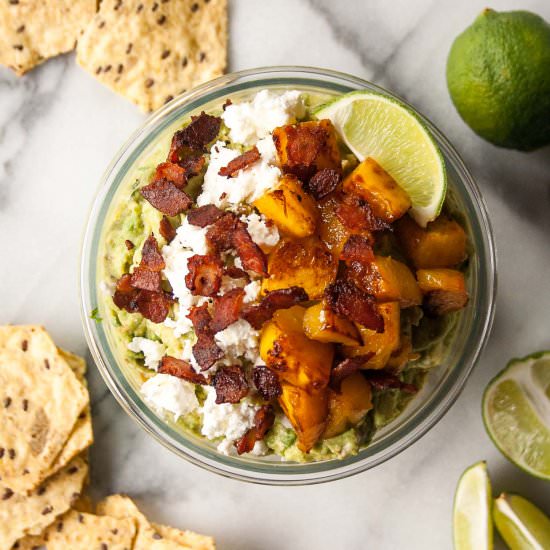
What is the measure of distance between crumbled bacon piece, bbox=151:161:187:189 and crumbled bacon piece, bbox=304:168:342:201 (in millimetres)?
255

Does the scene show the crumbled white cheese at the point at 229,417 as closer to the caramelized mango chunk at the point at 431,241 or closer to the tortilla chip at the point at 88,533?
the caramelized mango chunk at the point at 431,241

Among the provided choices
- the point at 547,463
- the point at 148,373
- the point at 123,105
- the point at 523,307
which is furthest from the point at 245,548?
the point at 123,105

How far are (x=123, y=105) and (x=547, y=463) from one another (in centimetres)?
149

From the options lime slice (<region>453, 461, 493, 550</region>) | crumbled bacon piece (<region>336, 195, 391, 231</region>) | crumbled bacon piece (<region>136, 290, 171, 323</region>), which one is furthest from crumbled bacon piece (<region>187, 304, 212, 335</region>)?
lime slice (<region>453, 461, 493, 550</region>)

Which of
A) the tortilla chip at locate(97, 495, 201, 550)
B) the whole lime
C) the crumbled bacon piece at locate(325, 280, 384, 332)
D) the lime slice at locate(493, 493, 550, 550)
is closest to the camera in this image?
the crumbled bacon piece at locate(325, 280, 384, 332)

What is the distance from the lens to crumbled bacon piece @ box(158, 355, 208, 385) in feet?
4.95

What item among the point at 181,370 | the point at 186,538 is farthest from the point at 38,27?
the point at 186,538

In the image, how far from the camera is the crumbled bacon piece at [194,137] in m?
1.59

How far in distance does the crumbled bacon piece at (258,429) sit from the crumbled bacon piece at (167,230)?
40 cm

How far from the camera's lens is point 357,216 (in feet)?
4.73

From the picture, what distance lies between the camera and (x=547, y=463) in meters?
1.95

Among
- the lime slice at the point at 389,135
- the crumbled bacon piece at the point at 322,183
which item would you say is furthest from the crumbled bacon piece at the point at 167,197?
the lime slice at the point at 389,135

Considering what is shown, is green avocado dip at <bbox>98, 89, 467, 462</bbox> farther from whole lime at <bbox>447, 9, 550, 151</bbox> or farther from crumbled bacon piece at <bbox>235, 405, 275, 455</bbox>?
whole lime at <bbox>447, 9, 550, 151</bbox>

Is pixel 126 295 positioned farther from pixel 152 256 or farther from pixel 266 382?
pixel 266 382
